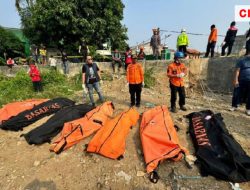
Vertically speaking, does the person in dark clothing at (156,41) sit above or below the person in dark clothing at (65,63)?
above

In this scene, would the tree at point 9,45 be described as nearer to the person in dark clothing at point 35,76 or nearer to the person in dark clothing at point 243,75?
the person in dark clothing at point 35,76

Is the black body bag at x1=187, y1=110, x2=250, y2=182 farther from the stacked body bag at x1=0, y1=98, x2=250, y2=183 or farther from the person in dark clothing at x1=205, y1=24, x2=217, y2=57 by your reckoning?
the person in dark clothing at x1=205, y1=24, x2=217, y2=57

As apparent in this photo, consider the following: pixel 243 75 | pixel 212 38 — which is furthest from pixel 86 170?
pixel 212 38

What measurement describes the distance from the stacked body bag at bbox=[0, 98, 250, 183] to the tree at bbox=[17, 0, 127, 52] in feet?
31.3

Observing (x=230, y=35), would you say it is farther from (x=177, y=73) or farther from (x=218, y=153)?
(x=218, y=153)

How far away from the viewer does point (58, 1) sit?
1321cm

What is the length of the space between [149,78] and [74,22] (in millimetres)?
6948

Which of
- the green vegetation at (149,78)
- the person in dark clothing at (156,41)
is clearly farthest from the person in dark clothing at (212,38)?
the green vegetation at (149,78)

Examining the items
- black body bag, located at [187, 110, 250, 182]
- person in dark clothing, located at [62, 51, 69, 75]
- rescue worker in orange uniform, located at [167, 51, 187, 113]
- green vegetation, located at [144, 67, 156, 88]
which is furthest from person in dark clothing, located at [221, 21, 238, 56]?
person in dark clothing, located at [62, 51, 69, 75]

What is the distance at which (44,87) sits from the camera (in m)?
9.66

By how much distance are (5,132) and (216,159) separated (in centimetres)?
472

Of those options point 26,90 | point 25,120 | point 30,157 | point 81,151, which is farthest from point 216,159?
point 26,90

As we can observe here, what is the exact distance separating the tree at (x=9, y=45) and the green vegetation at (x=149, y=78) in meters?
15.2

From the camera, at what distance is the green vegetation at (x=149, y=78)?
31.2ft
